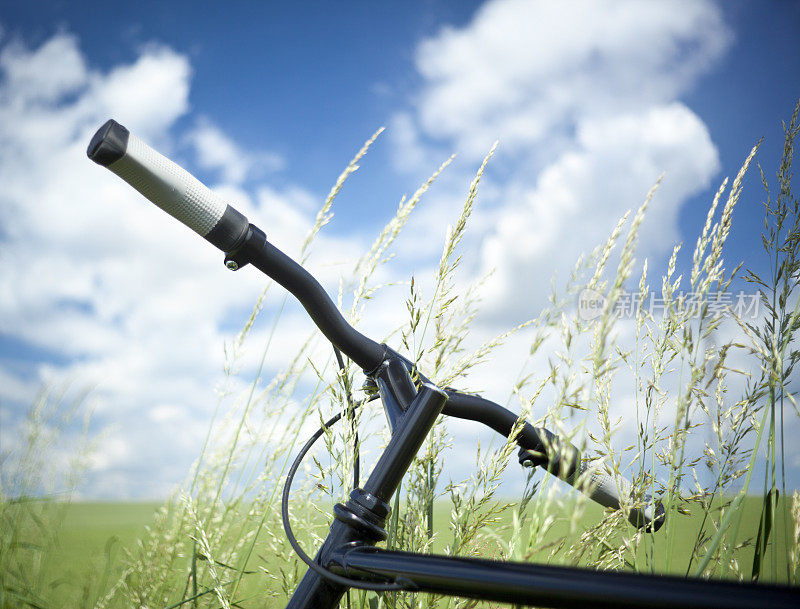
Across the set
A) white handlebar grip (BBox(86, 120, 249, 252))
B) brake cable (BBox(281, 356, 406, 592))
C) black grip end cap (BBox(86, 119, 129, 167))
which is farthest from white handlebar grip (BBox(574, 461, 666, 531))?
black grip end cap (BBox(86, 119, 129, 167))

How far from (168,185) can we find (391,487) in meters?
0.58

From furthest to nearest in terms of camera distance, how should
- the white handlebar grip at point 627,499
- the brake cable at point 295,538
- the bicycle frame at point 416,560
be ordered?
the white handlebar grip at point 627,499 → the brake cable at point 295,538 → the bicycle frame at point 416,560

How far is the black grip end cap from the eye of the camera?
772 millimetres

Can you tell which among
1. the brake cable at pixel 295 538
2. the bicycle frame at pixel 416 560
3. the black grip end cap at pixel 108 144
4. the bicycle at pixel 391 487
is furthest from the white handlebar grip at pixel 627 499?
the black grip end cap at pixel 108 144

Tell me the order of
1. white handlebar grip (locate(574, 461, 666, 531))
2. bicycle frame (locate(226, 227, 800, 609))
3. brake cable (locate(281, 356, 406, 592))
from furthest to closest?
white handlebar grip (locate(574, 461, 666, 531)) < brake cable (locate(281, 356, 406, 592)) < bicycle frame (locate(226, 227, 800, 609))

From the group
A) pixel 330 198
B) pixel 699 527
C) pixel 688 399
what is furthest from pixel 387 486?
pixel 330 198

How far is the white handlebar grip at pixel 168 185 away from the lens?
0.78 metres

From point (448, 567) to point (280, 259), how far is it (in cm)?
54

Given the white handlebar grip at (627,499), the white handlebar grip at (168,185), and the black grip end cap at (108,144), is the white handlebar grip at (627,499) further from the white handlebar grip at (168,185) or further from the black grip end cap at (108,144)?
the black grip end cap at (108,144)

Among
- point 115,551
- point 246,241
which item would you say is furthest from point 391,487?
point 115,551

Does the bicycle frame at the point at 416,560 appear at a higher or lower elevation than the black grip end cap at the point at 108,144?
lower

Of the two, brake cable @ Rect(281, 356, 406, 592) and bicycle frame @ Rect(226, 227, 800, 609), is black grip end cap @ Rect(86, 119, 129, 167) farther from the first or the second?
brake cable @ Rect(281, 356, 406, 592)

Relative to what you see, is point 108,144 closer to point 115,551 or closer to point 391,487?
point 391,487

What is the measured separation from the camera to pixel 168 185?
830 mm
